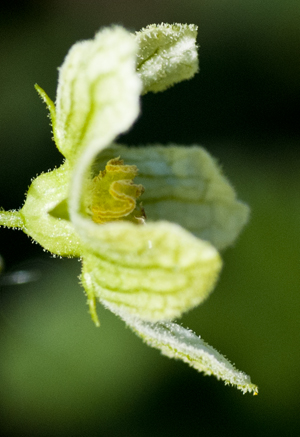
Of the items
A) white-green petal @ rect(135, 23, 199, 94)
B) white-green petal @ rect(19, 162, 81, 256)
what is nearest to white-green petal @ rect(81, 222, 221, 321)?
white-green petal @ rect(19, 162, 81, 256)

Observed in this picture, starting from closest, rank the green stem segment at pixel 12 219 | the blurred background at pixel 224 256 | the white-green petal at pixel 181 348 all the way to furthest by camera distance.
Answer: the white-green petal at pixel 181 348
the green stem segment at pixel 12 219
the blurred background at pixel 224 256

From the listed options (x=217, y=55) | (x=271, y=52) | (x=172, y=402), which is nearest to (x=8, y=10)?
(x=217, y=55)

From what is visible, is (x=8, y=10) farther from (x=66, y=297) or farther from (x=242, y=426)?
(x=242, y=426)

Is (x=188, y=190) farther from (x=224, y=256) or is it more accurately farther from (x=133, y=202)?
(x=224, y=256)

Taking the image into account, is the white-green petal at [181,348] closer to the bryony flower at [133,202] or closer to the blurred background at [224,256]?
the bryony flower at [133,202]

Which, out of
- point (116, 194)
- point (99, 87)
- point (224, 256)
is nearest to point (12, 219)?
point (116, 194)

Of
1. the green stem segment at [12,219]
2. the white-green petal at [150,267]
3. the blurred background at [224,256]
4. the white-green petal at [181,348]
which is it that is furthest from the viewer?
the blurred background at [224,256]

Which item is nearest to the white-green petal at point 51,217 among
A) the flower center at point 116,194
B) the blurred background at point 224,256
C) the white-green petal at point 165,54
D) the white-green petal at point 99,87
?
the flower center at point 116,194
